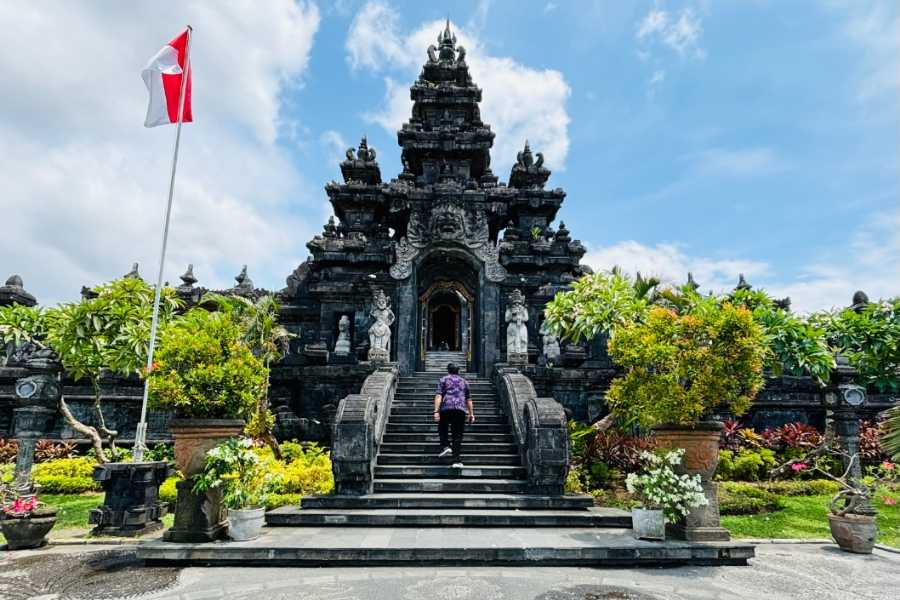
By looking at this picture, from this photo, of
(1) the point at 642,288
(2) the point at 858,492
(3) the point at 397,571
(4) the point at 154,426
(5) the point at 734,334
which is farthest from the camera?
(4) the point at 154,426

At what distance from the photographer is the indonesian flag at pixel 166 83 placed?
10.3 meters

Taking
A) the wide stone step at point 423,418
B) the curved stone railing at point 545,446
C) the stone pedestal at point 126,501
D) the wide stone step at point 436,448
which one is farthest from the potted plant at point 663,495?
the stone pedestal at point 126,501

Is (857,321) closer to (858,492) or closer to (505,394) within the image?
(858,492)

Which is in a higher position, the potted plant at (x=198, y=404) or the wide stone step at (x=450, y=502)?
the potted plant at (x=198, y=404)

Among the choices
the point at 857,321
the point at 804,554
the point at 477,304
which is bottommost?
the point at 804,554

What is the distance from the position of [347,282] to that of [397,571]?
1300 centimetres

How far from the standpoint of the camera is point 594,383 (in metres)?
12.8

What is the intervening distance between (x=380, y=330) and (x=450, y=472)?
6000 mm

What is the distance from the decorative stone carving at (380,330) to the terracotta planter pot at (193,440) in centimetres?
750

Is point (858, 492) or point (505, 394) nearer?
point (858, 492)

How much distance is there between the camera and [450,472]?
8586mm

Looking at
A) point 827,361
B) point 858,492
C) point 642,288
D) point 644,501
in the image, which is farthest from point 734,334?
point 827,361

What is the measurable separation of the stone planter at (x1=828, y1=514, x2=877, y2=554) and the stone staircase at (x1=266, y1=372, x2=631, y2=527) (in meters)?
2.79

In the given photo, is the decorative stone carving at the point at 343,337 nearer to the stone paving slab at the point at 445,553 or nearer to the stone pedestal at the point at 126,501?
the stone pedestal at the point at 126,501
